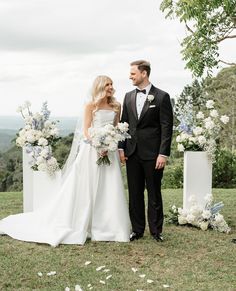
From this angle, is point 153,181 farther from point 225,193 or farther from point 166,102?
point 225,193

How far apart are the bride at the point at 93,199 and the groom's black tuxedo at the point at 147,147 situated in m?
0.15

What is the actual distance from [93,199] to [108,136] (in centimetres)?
91

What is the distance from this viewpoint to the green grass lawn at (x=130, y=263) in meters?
5.69

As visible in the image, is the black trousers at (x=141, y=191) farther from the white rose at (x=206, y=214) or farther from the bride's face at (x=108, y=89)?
the white rose at (x=206, y=214)

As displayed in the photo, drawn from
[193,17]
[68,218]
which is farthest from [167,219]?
[193,17]

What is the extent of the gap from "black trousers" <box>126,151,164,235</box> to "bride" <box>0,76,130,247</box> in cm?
12

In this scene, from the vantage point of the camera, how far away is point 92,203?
750 cm

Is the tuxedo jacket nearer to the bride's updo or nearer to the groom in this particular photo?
the groom

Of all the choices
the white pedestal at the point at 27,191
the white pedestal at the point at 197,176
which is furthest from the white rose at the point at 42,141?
the white pedestal at the point at 197,176

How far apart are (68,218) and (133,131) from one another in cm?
139

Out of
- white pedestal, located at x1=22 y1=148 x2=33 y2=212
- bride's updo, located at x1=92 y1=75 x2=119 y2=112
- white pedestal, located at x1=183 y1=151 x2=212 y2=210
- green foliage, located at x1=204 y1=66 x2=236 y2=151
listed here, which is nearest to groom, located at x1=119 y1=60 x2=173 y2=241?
bride's updo, located at x1=92 y1=75 x2=119 y2=112

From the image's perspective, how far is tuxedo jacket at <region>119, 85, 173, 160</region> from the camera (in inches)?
280

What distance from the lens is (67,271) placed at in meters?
6.05

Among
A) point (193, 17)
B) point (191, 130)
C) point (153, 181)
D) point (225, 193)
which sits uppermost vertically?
point (193, 17)
